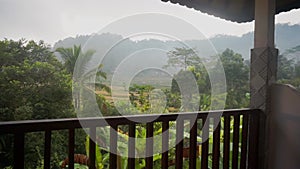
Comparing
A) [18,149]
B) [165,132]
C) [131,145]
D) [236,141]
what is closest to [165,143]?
[165,132]

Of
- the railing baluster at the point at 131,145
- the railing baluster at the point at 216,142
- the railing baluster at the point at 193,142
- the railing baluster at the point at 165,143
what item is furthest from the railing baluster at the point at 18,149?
the railing baluster at the point at 216,142

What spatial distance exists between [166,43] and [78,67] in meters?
1.10

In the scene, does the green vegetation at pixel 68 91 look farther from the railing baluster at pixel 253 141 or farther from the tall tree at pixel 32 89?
the railing baluster at pixel 253 141

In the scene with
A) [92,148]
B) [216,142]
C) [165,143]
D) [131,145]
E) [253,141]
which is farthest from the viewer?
[253,141]

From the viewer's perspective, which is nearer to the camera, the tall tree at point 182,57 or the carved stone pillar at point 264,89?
the carved stone pillar at point 264,89

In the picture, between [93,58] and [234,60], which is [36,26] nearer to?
[93,58]

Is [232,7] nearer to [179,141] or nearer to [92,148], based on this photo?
[179,141]

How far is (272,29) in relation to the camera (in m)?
2.67

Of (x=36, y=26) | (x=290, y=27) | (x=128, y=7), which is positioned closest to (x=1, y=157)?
(x=36, y=26)

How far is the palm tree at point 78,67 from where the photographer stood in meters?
2.67

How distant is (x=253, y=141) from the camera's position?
260 centimetres

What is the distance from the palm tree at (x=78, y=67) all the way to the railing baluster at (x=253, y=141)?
1657 millimetres

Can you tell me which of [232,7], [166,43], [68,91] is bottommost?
[68,91]

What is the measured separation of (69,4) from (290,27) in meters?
2.56
